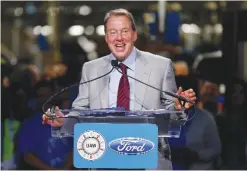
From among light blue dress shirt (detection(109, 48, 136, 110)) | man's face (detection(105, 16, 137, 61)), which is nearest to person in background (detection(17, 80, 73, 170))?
light blue dress shirt (detection(109, 48, 136, 110))

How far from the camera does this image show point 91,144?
368 cm

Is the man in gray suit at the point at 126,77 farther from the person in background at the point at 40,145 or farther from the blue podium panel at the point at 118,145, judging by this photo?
the person in background at the point at 40,145

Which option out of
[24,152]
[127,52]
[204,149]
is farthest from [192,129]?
[127,52]

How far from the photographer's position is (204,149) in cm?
593

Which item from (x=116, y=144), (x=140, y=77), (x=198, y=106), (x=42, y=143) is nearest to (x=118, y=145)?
(x=116, y=144)

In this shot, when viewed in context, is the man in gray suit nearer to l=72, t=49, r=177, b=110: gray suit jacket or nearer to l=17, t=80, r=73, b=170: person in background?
l=72, t=49, r=177, b=110: gray suit jacket

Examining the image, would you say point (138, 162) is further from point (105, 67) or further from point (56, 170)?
point (56, 170)

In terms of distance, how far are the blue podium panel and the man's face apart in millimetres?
526

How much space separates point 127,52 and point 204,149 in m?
2.10

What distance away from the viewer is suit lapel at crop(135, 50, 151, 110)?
13.5 ft

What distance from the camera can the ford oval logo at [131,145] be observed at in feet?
12.1

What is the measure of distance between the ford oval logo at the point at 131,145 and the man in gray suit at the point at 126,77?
14.1 inches

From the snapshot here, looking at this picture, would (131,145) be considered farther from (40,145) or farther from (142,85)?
(40,145)

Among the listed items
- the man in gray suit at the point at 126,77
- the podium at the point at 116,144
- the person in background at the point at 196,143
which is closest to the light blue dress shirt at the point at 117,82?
the man in gray suit at the point at 126,77
